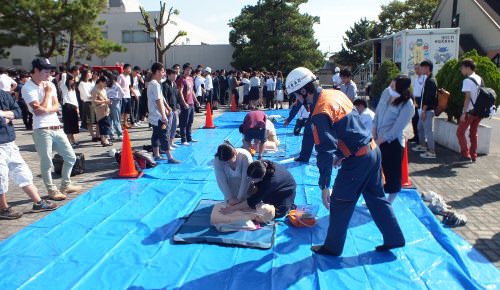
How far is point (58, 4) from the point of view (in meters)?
21.7

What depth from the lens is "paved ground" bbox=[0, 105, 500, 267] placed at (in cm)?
460

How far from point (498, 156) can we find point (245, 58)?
25.4m

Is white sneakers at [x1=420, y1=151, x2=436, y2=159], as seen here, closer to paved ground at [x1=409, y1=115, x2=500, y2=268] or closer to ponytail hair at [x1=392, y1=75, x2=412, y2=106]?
paved ground at [x1=409, y1=115, x2=500, y2=268]

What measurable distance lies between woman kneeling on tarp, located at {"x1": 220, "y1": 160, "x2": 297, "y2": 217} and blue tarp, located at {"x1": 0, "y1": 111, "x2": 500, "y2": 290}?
1.02 ft

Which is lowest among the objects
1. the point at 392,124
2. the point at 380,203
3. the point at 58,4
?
the point at 380,203

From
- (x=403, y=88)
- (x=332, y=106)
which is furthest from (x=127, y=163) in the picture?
(x=403, y=88)

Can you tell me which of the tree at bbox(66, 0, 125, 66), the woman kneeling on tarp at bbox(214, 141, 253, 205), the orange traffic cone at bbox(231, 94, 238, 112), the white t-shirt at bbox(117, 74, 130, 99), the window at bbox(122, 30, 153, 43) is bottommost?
the woman kneeling on tarp at bbox(214, 141, 253, 205)

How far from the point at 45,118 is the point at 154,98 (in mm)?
2251

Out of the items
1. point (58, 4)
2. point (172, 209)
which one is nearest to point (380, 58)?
point (58, 4)

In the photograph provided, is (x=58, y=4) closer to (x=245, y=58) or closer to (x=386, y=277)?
(x=245, y=58)

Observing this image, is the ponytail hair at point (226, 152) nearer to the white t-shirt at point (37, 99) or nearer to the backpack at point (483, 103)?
the white t-shirt at point (37, 99)

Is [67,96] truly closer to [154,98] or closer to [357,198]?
[154,98]

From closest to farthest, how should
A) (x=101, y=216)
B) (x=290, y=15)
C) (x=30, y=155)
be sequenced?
(x=101, y=216) → (x=30, y=155) → (x=290, y=15)

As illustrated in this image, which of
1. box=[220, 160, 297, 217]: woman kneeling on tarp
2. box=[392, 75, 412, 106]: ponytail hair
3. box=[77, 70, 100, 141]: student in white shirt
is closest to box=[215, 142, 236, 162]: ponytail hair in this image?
box=[220, 160, 297, 217]: woman kneeling on tarp
